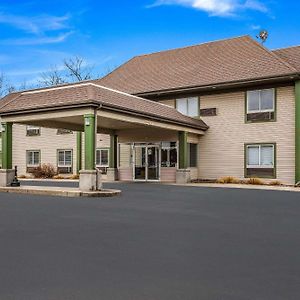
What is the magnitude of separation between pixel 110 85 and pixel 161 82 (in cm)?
481

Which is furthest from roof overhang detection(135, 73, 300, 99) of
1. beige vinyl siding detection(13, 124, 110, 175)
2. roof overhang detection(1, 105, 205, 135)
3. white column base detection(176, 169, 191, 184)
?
beige vinyl siding detection(13, 124, 110, 175)

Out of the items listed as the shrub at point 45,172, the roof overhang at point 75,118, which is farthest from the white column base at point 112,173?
the shrub at point 45,172

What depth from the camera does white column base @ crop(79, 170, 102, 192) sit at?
16203 millimetres

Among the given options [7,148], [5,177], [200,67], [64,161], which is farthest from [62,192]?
[64,161]

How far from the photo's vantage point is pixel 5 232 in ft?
26.2

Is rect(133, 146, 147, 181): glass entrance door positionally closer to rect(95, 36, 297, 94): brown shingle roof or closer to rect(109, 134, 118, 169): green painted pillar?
rect(109, 134, 118, 169): green painted pillar

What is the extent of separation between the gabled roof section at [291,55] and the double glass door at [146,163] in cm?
964

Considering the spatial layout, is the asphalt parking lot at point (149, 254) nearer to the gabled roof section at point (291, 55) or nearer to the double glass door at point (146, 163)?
the double glass door at point (146, 163)

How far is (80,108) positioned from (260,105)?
11622mm

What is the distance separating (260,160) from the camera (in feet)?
77.4

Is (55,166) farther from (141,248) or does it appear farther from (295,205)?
(141,248)

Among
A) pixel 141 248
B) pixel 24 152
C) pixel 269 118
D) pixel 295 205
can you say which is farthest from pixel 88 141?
pixel 24 152

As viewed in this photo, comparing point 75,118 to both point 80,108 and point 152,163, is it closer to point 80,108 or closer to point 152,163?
point 80,108

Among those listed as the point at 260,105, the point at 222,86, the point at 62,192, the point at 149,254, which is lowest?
the point at 149,254
